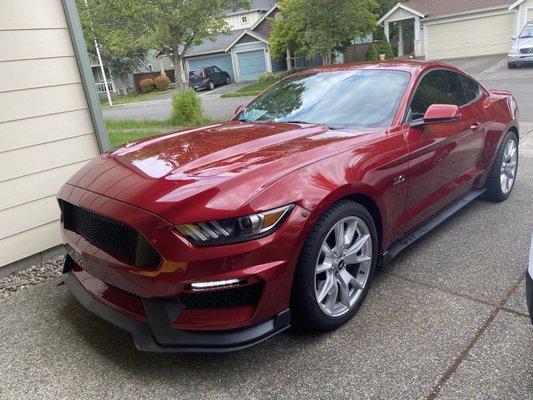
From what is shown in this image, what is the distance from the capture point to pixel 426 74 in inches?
146

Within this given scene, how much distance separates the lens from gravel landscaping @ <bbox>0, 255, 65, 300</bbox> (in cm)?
368

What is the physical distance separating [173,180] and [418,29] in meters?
32.4

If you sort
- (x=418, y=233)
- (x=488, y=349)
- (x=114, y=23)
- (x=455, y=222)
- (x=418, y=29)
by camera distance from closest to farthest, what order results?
(x=488, y=349)
(x=418, y=233)
(x=455, y=222)
(x=114, y=23)
(x=418, y=29)

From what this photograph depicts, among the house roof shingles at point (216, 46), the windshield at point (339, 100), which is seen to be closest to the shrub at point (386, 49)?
the house roof shingles at point (216, 46)

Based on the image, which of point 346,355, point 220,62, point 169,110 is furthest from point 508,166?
point 220,62

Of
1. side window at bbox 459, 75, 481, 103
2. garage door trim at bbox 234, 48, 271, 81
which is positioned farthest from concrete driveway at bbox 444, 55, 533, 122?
garage door trim at bbox 234, 48, 271, 81

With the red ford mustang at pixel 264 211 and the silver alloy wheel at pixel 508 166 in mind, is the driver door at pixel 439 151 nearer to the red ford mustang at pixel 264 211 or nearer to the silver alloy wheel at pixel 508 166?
the red ford mustang at pixel 264 211

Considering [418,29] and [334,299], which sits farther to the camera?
[418,29]

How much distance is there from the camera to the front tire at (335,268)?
2.43m

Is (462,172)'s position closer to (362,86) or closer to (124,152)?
(362,86)

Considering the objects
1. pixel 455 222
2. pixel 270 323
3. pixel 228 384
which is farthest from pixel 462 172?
pixel 228 384

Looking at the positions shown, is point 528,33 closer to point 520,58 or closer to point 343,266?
point 520,58

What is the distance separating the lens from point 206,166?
2.53 metres

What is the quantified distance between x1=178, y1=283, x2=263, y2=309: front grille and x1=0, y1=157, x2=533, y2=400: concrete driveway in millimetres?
449
